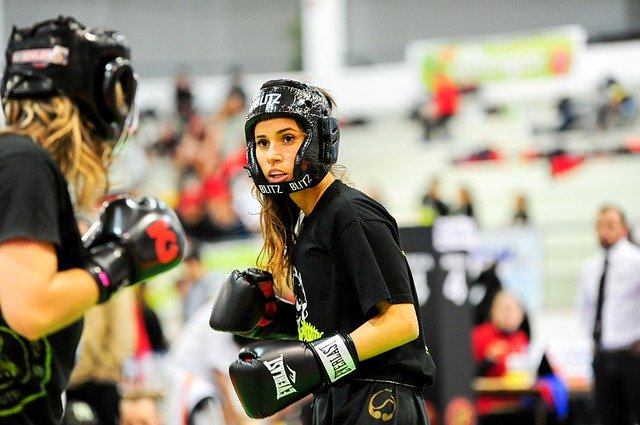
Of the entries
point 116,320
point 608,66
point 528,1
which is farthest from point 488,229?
point 116,320

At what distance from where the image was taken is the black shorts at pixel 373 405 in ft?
9.64

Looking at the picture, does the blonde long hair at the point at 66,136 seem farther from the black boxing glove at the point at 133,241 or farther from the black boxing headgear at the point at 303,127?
the black boxing headgear at the point at 303,127

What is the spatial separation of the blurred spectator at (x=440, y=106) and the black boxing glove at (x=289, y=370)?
13017mm

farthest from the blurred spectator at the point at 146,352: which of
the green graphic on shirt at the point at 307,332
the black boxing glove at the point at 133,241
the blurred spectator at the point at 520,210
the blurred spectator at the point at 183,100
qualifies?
the blurred spectator at the point at 183,100

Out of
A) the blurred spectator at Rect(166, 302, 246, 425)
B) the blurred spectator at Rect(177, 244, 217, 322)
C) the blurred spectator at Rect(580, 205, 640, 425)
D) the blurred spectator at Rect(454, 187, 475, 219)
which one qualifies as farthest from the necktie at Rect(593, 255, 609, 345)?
the blurred spectator at Rect(454, 187, 475, 219)

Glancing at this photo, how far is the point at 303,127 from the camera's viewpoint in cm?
309

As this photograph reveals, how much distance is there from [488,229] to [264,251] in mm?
10126

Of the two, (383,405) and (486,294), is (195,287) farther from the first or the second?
(383,405)

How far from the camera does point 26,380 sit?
3051 mm

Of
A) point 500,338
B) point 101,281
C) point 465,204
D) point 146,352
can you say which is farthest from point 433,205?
point 101,281

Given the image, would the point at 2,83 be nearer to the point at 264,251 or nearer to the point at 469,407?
the point at 264,251

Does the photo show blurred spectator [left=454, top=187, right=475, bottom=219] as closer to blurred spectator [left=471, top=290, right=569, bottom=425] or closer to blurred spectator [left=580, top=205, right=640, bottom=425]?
blurred spectator [left=471, top=290, right=569, bottom=425]

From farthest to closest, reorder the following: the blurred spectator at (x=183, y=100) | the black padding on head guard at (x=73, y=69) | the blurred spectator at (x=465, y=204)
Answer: the blurred spectator at (x=183, y=100) → the blurred spectator at (x=465, y=204) → the black padding on head guard at (x=73, y=69)

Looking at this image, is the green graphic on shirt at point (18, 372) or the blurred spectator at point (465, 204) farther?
the blurred spectator at point (465, 204)
